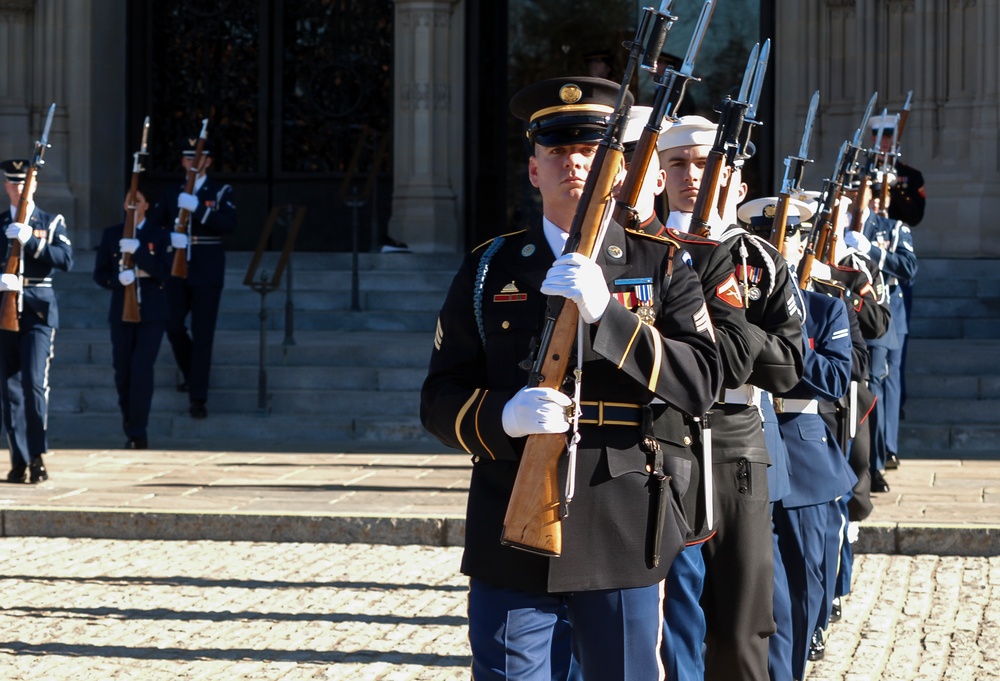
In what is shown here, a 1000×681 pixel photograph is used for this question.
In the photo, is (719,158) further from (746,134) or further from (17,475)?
(17,475)

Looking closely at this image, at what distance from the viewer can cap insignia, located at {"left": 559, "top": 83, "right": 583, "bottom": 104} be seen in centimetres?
389

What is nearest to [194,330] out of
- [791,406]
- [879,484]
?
[879,484]

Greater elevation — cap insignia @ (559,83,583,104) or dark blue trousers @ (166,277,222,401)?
cap insignia @ (559,83,583,104)

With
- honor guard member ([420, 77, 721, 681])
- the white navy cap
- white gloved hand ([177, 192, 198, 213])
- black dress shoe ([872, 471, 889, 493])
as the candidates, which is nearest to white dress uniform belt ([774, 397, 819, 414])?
the white navy cap

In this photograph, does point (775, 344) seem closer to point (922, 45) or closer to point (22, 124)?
point (922, 45)

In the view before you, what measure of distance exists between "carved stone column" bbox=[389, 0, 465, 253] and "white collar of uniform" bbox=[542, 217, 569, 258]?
13.5m

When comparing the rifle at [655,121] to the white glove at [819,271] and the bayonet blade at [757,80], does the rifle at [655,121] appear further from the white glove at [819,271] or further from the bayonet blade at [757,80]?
the white glove at [819,271]

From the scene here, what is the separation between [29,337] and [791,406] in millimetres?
5949

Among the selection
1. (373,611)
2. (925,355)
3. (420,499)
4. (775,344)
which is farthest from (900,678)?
(925,355)

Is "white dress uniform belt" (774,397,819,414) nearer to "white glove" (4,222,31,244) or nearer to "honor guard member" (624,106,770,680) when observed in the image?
"honor guard member" (624,106,770,680)

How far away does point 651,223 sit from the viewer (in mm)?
4469

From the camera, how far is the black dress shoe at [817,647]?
631cm

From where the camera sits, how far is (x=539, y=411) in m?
3.60

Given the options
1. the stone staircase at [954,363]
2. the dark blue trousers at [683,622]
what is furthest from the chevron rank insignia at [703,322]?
the stone staircase at [954,363]
